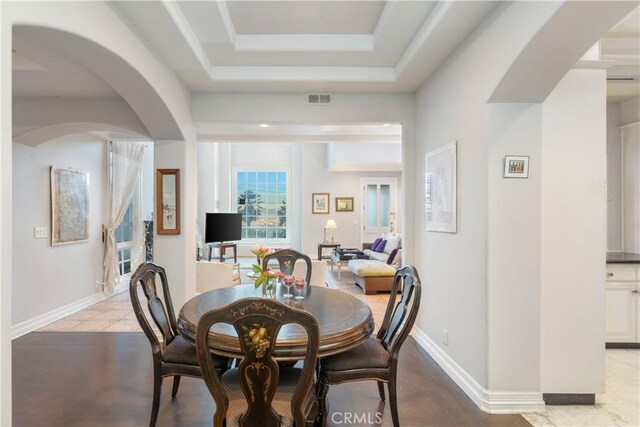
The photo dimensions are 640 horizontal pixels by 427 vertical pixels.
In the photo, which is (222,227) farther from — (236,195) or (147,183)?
(236,195)

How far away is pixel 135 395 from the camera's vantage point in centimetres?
251

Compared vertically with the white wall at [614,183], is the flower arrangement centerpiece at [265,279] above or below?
below

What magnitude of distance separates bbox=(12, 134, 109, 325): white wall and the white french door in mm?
6392

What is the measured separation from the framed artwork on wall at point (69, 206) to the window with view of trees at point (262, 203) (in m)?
5.12

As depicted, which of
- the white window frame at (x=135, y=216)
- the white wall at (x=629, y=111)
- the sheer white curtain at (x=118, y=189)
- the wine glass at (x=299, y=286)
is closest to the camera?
the wine glass at (x=299, y=286)

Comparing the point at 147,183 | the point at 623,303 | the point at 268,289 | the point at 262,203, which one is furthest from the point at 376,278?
the point at 262,203

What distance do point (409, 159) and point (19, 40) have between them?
352 cm

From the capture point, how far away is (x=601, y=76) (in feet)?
7.64

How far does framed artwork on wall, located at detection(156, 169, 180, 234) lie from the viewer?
367 cm

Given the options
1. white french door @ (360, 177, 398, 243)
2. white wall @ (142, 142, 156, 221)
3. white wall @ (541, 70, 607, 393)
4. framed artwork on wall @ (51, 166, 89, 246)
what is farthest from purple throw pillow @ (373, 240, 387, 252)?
framed artwork on wall @ (51, 166, 89, 246)

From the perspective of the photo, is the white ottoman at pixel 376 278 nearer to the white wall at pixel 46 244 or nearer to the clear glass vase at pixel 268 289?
the clear glass vase at pixel 268 289

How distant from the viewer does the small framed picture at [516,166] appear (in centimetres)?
229

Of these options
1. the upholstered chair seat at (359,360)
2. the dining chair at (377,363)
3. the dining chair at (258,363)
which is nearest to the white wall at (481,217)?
the dining chair at (377,363)

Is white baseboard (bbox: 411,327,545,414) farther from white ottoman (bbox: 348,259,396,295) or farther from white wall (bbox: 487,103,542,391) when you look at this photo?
white ottoman (bbox: 348,259,396,295)
